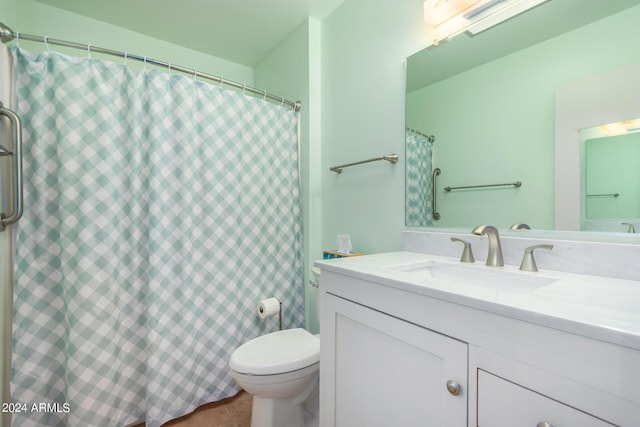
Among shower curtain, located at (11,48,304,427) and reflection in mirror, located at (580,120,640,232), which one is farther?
shower curtain, located at (11,48,304,427)

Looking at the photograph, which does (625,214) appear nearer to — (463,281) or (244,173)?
(463,281)

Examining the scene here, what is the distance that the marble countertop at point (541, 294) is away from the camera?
44 centimetres

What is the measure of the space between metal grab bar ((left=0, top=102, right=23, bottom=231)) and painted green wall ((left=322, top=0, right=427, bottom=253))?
4.88 feet

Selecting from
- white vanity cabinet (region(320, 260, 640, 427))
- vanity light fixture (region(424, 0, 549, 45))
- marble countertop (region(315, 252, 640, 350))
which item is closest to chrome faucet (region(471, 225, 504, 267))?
marble countertop (region(315, 252, 640, 350))

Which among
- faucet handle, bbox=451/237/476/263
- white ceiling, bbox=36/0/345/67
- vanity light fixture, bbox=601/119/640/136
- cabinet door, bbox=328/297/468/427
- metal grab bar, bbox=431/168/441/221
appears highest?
white ceiling, bbox=36/0/345/67

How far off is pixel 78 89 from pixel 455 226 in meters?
1.79

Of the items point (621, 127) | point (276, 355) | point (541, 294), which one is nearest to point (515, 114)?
point (621, 127)

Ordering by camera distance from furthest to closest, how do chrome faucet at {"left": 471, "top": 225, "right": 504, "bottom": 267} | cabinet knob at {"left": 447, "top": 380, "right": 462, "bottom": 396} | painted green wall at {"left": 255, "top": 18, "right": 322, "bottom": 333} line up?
painted green wall at {"left": 255, "top": 18, "right": 322, "bottom": 333}
chrome faucet at {"left": 471, "top": 225, "right": 504, "bottom": 267}
cabinet knob at {"left": 447, "top": 380, "right": 462, "bottom": 396}

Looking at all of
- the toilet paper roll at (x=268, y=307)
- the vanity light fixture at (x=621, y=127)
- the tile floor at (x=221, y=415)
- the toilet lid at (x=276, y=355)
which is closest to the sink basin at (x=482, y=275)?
the vanity light fixture at (x=621, y=127)

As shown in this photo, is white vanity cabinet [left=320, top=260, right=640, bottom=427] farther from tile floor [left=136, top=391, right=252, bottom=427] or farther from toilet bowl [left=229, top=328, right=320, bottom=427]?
tile floor [left=136, top=391, right=252, bottom=427]

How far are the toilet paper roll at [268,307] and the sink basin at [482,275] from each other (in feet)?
3.00

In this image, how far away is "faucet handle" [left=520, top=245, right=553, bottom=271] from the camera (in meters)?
0.87

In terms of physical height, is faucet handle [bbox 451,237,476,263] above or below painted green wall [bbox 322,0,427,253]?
below

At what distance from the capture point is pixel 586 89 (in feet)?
2.86
